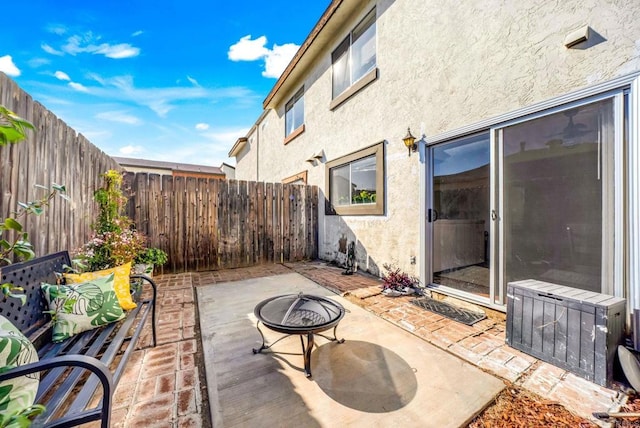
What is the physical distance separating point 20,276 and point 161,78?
880cm

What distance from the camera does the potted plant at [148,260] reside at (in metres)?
4.43

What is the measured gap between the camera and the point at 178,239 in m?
5.56

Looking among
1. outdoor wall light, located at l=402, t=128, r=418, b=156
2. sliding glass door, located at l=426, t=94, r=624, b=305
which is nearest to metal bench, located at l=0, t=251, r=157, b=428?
sliding glass door, located at l=426, t=94, r=624, b=305

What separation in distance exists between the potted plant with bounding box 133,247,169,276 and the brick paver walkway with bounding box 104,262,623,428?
3.20 ft

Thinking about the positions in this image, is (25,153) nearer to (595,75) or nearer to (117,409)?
(117,409)

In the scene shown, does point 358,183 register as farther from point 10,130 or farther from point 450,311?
point 10,130

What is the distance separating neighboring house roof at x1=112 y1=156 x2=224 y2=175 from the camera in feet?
65.3

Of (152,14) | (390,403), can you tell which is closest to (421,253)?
(390,403)

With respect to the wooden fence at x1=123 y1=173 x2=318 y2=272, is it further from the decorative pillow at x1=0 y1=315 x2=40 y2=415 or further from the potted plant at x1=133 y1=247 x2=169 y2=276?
the decorative pillow at x1=0 y1=315 x2=40 y2=415

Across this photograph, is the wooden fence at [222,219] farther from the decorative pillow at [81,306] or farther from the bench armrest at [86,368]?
the bench armrest at [86,368]

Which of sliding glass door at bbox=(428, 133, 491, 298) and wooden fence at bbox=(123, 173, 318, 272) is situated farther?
wooden fence at bbox=(123, 173, 318, 272)

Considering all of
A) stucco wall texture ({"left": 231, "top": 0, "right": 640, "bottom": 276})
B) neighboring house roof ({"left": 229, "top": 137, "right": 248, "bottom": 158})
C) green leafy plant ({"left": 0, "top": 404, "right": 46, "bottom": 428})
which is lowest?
green leafy plant ({"left": 0, "top": 404, "right": 46, "bottom": 428})

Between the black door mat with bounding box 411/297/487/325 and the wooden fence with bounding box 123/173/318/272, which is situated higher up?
the wooden fence with bounding box 123/173/318/272

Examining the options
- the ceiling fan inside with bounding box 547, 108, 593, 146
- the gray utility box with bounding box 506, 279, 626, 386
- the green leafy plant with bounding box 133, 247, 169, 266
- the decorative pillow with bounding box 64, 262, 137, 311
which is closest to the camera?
the gray utility box with bounding box 506, 279, 626, 386
